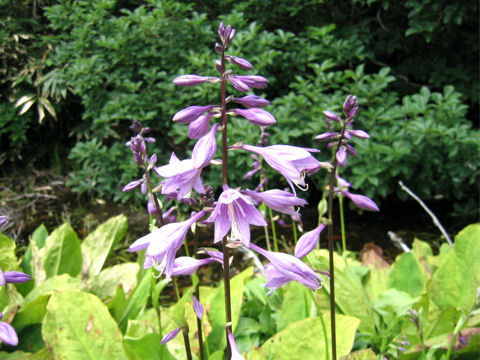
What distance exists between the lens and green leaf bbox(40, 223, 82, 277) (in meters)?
2.43

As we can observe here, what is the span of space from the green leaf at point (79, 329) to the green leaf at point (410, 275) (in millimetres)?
1503

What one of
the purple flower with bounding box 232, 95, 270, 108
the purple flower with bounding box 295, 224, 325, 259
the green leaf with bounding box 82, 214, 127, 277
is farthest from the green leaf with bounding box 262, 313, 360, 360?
the green leaf with bounding box 82, 214, 127, 277

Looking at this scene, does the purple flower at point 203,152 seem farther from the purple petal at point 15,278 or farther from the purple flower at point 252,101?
the purple petal at point 15,278

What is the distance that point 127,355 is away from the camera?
1647 mm

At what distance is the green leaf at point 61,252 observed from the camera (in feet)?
7.98

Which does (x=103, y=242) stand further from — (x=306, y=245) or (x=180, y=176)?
(x=180, y=176)

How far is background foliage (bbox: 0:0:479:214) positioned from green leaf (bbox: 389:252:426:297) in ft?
4.91

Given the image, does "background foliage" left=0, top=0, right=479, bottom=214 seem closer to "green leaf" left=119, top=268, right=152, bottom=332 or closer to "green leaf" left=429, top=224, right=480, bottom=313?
"green leaf" left=429, top=224, right=480, bottom=313

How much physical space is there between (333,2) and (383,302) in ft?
14.0

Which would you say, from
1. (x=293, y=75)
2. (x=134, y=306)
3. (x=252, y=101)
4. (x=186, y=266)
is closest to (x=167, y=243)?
(x=186, y=266)

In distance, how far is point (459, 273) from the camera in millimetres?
2061

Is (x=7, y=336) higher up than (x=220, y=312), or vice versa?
(x=7, y=336)

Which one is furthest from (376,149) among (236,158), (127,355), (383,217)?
(127,355)

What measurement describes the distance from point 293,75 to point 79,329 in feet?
13.1
